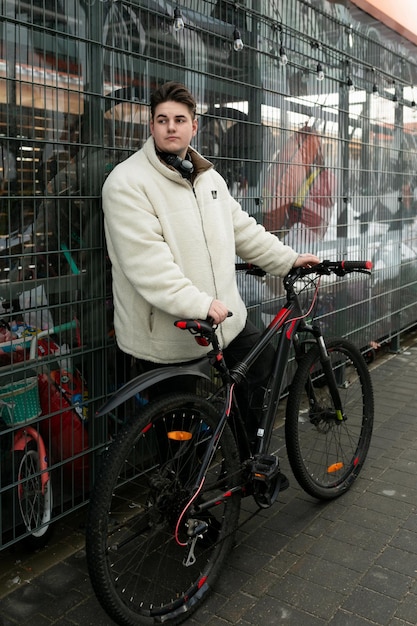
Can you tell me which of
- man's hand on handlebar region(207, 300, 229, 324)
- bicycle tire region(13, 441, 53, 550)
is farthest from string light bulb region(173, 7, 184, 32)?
bicycle tire region(13, 441, 53, 550)

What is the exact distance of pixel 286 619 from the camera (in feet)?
8.96

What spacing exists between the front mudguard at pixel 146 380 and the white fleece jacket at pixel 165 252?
14cm

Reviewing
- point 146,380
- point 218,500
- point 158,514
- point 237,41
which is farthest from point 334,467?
point 237,41

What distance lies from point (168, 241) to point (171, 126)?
50 cm

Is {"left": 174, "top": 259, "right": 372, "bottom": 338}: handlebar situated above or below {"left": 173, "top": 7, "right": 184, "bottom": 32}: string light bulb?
below

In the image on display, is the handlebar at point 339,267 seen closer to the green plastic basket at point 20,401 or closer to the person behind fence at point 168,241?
the person behind fence at point 168,241

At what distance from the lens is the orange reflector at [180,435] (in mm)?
2766

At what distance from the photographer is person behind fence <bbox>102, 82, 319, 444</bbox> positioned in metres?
2.79

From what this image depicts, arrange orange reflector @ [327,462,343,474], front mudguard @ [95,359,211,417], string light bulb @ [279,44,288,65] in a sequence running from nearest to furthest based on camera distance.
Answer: front mudguard @ [95,359,211,417]
orange reflector @ [327,462,343,474]
string light bulb @ [279,44,288,65]

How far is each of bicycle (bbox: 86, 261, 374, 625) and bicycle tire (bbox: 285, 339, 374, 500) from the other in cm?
1

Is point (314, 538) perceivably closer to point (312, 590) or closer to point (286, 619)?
point (312, 590)

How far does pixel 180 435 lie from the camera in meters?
2.79

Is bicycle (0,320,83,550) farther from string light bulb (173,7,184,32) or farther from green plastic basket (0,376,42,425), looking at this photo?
string light bulb (173,7,184,32)

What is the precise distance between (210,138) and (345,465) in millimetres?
1979
